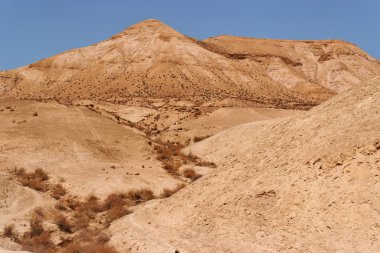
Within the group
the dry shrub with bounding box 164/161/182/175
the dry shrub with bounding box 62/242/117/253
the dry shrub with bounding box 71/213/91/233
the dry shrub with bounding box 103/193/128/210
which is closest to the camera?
the dry shrub with bounding box 62/242/117/253

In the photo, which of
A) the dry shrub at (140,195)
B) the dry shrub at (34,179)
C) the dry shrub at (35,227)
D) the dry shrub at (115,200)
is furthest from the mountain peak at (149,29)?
the dry shrub at (35,227)

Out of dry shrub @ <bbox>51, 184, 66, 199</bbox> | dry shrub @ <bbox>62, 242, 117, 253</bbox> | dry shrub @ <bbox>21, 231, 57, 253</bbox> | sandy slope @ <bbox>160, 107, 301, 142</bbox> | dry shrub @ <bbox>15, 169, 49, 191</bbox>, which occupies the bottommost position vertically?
dry shrub @ <bbox>21, 231, 57, 253</bbox>

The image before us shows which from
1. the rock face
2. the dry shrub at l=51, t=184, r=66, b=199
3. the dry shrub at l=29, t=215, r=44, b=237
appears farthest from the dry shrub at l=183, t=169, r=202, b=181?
the rock face

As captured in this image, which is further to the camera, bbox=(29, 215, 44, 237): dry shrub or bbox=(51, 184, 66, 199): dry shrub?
bbox=(51, 184, 66, 199): dry shrub

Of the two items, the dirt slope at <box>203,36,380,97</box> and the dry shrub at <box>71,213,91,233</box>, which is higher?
the dirt slope at <box>203,36,380,97</box>

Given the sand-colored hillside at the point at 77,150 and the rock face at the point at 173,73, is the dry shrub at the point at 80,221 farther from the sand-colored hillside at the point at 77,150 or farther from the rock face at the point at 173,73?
the rock face at the point at 173,73

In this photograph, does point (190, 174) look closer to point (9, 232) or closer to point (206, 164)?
point (206, 164)

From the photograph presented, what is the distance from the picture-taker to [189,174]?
79.3 ft

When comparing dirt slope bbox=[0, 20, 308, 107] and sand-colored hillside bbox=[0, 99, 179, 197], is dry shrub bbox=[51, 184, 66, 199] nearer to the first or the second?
sand-colored hillside bbox=[0, 99, 179, 197]

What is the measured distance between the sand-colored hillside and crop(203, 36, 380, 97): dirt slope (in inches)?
1555

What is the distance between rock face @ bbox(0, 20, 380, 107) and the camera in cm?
5406

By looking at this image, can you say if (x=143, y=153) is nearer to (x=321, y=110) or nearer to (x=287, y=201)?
(x=321, y=110)

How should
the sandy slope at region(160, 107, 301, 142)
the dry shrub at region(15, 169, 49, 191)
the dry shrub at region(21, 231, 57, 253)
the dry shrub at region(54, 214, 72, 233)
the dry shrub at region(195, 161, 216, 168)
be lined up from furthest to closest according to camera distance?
the sandy slope at region(160, 107, 301, 142)
the dry shrub at region(195, 161, 216, 168)
the dry shrub at region(15, 169, 49, 191)
the dry shrub at region(54, 214, 72, 233)
the dry shrub at region(21, 231, 57, 253)

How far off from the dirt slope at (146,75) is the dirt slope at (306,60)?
447 centimetres
